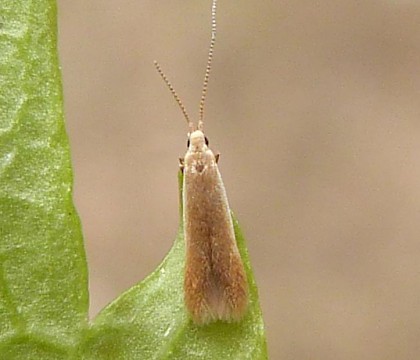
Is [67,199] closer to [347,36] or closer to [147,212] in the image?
[147,212]

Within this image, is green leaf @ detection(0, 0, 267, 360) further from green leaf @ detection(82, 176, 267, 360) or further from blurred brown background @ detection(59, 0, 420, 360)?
blurred brown background @ detection(59, 0, 420, 360)

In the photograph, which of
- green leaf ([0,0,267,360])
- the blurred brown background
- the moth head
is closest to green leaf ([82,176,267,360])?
green leaf ([0,0,267,360])

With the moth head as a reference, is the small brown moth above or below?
below

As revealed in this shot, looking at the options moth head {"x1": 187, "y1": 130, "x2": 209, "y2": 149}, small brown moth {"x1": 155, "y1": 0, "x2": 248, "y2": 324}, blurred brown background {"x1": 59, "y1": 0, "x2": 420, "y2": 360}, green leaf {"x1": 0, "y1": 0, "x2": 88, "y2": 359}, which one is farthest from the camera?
blurred brown background {"x1": 59, "y1": 0, "x2": 420, "y2": 360}

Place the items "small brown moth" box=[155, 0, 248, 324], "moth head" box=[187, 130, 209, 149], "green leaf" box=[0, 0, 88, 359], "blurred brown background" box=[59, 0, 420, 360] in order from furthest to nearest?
"blurred brown background" box=[59, 0, 420, 360] < "moth head" box=[187, 130, 209, 149] < "small brown moth" box=[155, 0, 248, 324] < "green leaf" box=[0, 0, 88, 359]

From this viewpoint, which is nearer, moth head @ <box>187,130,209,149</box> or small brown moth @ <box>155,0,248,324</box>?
small brown moth @ <box>155,0,248,324</box>

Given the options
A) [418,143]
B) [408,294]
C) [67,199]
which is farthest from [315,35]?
[67,199]
